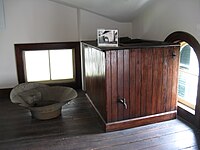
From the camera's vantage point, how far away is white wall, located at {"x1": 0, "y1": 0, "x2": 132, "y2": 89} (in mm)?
A: 3404

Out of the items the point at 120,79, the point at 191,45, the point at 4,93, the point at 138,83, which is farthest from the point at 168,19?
the point at 4,93

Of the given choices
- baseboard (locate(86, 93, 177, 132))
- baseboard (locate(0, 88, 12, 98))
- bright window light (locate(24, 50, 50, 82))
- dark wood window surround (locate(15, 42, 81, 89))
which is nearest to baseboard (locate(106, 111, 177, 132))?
baseboard (locate(86, 93, 177, 132))

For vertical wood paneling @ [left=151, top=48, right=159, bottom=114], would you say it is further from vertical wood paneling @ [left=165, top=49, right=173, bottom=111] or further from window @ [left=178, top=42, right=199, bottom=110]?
window @ [left=178, top=42, right=199, bottom=110]

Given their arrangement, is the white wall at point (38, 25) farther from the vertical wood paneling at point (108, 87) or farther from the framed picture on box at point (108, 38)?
the vertical wood paneling at point (108, 87)

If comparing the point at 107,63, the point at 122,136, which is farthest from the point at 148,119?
the point at 107,63

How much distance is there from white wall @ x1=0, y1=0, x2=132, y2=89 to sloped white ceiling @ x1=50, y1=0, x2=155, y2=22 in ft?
0.65

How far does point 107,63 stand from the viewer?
7.27ft

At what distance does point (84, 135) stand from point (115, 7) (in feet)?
5.98

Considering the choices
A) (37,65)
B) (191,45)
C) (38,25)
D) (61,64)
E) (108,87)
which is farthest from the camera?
(61,64)

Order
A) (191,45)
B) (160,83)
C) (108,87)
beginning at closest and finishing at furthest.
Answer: (108,87) < (191,45) < (160,83)

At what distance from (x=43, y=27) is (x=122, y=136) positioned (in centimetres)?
227

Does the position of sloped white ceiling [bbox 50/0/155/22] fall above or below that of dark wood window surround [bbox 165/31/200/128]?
above

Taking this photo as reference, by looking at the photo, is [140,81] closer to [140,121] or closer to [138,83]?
[138,83]

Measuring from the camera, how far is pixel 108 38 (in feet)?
7.85
